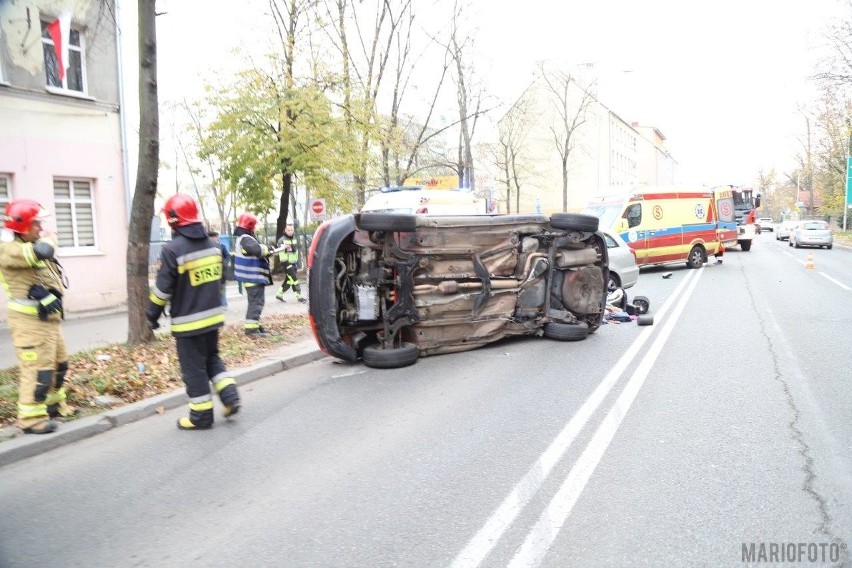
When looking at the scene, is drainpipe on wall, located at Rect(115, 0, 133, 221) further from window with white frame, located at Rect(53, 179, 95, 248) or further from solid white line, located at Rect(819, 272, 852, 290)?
solid white line, located at Rect(819, 272, 852, 290)

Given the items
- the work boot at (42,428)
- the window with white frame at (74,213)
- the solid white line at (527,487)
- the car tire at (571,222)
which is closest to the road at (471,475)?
the solid white line at (527,487)

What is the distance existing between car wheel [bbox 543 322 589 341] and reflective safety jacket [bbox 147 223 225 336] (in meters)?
5.28

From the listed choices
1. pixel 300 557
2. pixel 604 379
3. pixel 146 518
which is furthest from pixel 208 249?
pixel 604 379

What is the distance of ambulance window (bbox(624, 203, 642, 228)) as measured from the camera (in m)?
20.5

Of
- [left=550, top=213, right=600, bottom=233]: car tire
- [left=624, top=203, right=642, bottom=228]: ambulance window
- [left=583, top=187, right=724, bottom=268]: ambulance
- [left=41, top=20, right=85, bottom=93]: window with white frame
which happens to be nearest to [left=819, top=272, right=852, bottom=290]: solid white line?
[left=583, top=187, right=724, bottom=268]: ambulance

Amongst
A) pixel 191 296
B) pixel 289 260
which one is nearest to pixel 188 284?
pixel 191 296

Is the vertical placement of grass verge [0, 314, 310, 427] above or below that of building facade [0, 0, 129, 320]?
below

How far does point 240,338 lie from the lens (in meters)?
9.30

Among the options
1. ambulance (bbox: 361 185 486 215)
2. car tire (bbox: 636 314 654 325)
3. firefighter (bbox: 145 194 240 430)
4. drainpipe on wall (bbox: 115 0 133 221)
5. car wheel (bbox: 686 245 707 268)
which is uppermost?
drainpipe on wall (bbox: 115 0 133 221)

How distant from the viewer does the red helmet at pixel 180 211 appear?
5449mm

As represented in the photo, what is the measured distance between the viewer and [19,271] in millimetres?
5414

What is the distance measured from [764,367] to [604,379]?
2048 millimetres

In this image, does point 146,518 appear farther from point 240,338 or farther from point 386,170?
point 386,170

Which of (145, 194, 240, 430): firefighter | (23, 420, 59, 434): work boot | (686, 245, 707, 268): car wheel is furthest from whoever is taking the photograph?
(686, 245, 707, 268): car wheel
